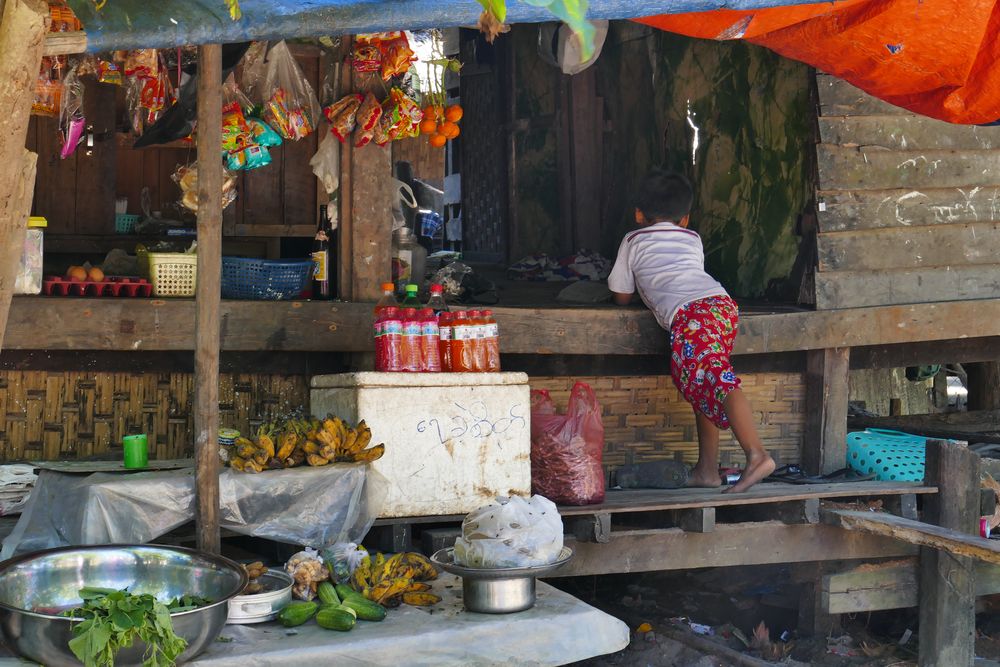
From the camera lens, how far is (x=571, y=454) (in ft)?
16.7

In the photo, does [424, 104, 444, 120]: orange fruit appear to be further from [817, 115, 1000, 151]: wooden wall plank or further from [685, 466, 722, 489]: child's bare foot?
[685, 466, 722, 489]: child's bare foot

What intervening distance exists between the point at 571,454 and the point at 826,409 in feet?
5.83

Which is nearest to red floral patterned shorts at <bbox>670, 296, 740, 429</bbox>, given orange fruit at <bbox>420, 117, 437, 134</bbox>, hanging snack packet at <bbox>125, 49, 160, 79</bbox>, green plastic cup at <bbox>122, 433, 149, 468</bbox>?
orange fruit at <bbox>420, 117, 437, 134</bbox>

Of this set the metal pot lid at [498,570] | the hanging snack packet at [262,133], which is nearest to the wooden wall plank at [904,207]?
the hanging snack packet at [262,133]

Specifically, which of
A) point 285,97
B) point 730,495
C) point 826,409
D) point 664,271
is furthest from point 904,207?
point 285,97

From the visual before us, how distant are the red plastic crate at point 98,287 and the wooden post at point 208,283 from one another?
57.6 inches

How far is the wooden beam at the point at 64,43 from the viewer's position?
3.00 meters

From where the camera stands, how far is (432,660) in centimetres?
364

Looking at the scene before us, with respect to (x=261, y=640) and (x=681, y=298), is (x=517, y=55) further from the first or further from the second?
(x=261, y=640)

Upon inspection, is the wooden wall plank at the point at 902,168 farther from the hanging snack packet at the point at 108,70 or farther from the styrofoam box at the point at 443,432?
the hanging snack packet at the point at 108,70

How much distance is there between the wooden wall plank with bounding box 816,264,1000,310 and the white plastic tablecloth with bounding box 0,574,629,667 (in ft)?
9.18

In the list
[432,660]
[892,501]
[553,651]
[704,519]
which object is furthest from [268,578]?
[892,501]

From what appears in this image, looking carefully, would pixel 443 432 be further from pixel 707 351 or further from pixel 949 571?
pixel 949 571

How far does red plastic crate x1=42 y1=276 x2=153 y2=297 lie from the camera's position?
16.9ft
